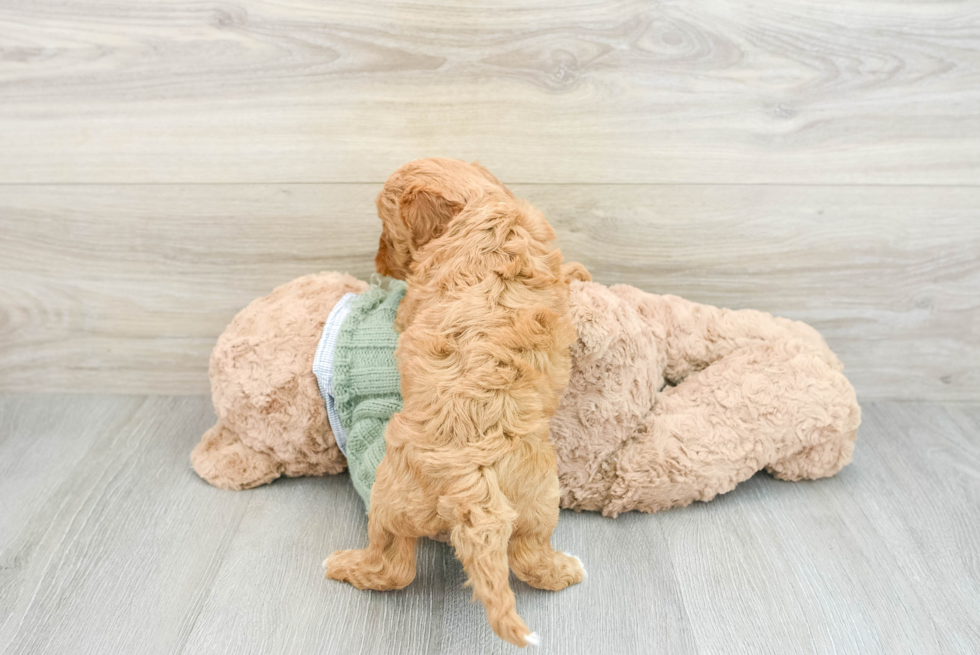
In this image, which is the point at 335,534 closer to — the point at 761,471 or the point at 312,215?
the point at 312,215

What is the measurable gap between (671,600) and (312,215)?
2.51 feet

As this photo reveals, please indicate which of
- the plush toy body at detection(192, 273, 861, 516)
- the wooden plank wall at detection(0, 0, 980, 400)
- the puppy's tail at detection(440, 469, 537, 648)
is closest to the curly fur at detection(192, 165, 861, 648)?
the plush toy body at detection(192, 273, 861, 516)

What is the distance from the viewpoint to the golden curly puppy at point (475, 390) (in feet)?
2.15

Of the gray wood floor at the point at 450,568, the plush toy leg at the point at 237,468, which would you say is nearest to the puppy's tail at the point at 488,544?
the gray wood floor at the point at 450,568

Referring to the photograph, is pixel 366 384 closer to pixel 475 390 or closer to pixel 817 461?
pixel 475 390

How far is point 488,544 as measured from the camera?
63cm

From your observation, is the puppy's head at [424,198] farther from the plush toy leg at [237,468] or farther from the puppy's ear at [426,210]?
the plush toy leg at [237,468]

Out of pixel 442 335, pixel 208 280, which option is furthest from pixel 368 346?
pixel 208 280

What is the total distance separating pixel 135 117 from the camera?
105 centimetres

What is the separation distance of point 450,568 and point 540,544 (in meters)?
0.17

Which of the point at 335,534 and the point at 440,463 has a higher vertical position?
the point at 440,463

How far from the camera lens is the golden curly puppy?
65 cm

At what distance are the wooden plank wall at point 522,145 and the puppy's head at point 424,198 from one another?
27 cm

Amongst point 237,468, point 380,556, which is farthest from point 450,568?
point 237,468
